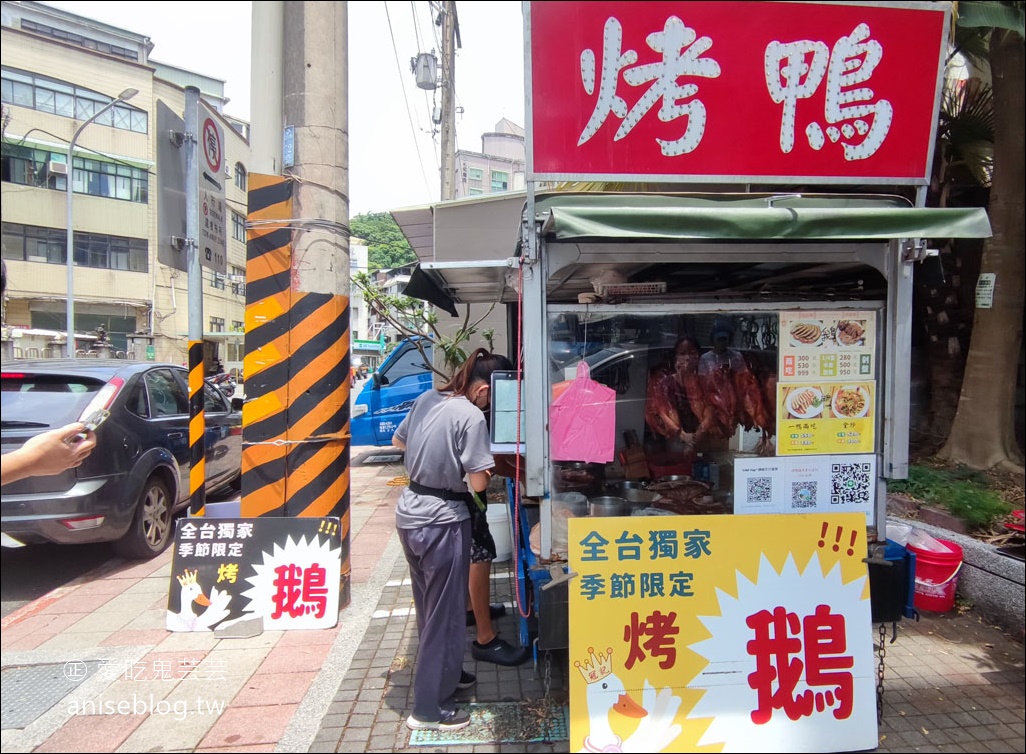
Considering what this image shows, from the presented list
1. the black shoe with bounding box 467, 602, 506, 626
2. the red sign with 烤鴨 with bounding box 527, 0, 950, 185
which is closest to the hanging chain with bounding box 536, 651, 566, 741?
the black shoe with bounding box 467, 602, 506, 626

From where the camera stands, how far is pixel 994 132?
17.6ft

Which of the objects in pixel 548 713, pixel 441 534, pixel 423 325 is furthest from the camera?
pixel 423 325

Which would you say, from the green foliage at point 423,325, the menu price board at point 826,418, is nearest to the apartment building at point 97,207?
the green foliage at point 423,325

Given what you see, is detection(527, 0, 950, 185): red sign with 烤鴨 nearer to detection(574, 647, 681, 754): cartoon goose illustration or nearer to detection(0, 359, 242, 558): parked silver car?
detection(574, 647, 681, 754): cartoon goose illustration

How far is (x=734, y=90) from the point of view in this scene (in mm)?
2670

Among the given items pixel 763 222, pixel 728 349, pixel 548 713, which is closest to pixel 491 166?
pixel 728 349

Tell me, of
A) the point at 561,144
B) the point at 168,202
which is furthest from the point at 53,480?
the point at 561,144

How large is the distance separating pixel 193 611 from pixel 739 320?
148 inches

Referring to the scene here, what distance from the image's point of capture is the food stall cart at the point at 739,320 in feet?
8.41

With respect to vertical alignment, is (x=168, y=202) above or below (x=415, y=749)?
above

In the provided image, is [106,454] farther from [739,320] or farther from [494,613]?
[739,320]

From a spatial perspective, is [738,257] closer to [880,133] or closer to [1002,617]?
[880,133]

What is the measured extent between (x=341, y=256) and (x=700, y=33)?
2.66 metres

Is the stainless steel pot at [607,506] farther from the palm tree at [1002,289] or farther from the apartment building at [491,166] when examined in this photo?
the apartment building at [491,166]
